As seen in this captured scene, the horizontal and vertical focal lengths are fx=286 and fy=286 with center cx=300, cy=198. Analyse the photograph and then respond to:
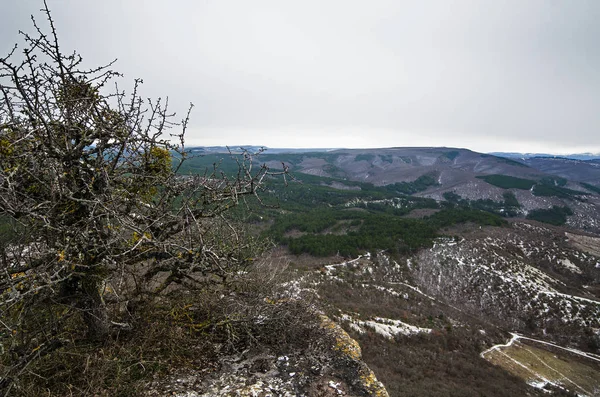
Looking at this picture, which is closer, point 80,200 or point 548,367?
point 80,200

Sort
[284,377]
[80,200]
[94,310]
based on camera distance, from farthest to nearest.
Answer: [284,377], [94,310], [80,200]

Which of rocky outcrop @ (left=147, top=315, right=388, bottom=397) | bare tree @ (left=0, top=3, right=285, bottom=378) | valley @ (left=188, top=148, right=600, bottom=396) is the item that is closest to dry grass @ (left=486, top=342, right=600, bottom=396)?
valley @ (left=188, top=148, right=600, bottom=396)

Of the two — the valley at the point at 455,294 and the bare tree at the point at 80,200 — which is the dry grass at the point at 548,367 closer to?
the valley at the point at 455,294

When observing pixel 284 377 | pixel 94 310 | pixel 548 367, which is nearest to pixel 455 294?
pixel 548 367

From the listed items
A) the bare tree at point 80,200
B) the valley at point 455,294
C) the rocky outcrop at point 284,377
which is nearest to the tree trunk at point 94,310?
the bare tree at point 80,200

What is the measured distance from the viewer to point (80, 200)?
2832mm

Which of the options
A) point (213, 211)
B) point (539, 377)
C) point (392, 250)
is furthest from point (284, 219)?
point (213, 211)

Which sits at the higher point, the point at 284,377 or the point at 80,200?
the point at 80,200

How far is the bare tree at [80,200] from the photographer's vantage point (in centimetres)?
306

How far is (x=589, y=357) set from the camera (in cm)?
3250

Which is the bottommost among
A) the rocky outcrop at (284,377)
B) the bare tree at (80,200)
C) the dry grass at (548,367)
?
the dry grass at (548,367)

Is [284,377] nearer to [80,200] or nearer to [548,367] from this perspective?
[80,200]

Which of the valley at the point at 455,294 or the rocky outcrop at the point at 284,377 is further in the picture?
the valley at the point at 455,294

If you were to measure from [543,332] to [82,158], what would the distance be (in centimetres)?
5007
